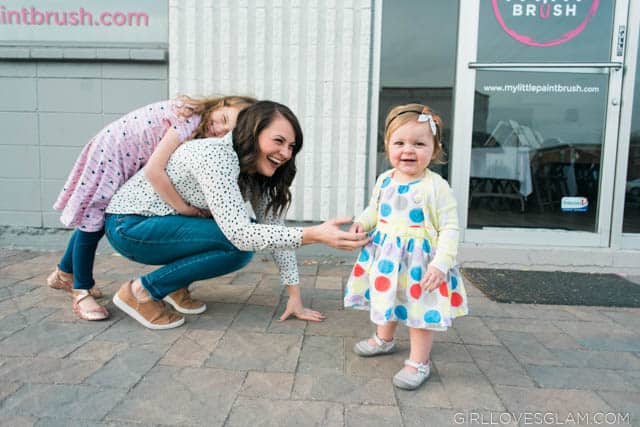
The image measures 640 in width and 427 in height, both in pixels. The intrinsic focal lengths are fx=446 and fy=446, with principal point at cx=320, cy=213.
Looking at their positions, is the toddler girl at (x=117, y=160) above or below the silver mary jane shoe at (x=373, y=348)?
above

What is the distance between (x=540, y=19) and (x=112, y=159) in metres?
3.55

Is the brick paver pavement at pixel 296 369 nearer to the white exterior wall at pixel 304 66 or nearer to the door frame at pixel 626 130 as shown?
the door frame at pixel 626 130

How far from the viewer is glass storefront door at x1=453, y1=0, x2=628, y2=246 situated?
3748mm

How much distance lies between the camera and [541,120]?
12.8 ft

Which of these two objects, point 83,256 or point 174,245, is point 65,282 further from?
point 174,245

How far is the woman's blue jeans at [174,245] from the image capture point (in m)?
2.26

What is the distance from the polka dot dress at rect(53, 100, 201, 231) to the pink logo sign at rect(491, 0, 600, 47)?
9.37 ft

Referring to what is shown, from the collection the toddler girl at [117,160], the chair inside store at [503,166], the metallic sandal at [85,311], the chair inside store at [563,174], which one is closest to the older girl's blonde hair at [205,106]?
the toddler girl at [117,160]

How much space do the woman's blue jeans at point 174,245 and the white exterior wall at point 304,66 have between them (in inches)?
66.3

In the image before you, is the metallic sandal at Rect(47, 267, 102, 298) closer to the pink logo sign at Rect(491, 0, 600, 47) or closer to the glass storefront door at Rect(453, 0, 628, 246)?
the glass storefront door at Rect(453, 0, 628, 246)

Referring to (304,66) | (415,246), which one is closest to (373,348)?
(415,246)

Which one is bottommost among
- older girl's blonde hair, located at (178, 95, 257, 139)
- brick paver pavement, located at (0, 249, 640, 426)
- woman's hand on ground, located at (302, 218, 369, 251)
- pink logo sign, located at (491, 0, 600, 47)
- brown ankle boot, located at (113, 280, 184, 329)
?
brick paver pavement, located at (0, 249, 640, 426)

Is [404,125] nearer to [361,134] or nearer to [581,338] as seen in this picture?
[581,338]

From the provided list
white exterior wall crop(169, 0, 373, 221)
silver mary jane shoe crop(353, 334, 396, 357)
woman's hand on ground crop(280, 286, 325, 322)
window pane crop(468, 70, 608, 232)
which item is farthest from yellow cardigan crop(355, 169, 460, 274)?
window pane crop(468, 70, 608, 232)
